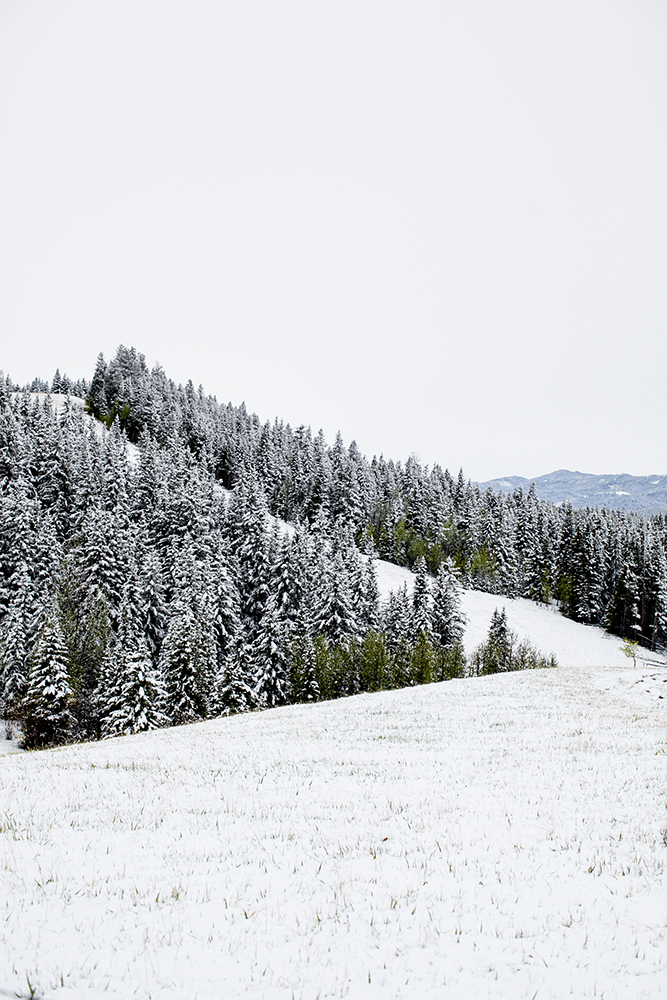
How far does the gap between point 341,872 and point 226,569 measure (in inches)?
2133

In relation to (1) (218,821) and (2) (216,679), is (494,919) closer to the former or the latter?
(1) (218,821)

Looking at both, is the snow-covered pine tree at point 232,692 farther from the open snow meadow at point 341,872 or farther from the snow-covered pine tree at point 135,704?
the open snow meadow at point 341,872

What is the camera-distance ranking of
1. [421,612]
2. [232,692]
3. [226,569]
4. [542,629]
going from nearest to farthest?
1. [232,692]
2. [226,569]
3. [421,612]
4. [542,629]

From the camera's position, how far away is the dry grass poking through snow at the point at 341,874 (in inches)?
199

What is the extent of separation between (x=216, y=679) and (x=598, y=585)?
80.1 metres

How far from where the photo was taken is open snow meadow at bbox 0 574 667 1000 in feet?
16.6

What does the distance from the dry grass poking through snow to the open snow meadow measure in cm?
3

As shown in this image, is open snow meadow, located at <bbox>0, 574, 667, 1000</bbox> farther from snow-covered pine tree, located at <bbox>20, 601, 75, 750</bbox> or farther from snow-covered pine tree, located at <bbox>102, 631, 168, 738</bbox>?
snow-covered pine tree, located at <bbox>20, 601, 75, 750</bbox>

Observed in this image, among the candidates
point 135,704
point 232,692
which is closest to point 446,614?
point 232,692

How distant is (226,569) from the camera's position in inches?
2343

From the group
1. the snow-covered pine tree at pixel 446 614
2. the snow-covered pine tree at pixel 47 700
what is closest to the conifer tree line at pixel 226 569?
the snow-covered pine tree at pixel 47 700

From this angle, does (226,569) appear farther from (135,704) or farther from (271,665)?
(135,704)

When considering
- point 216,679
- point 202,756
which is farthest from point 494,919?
point 216,679

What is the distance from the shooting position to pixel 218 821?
9.15 metres
